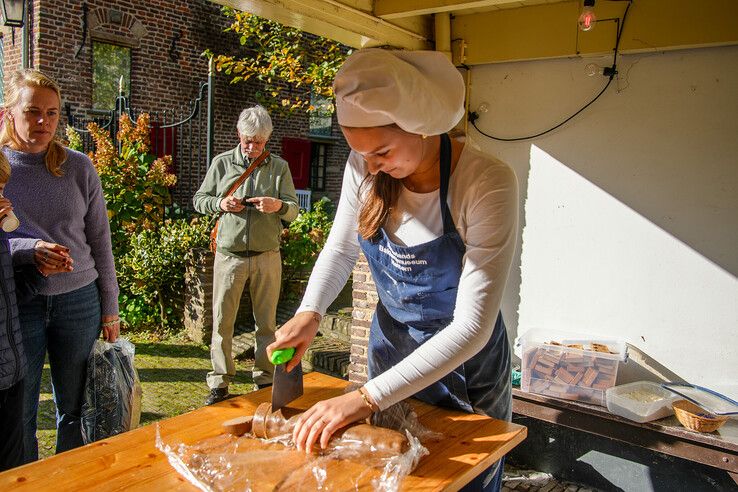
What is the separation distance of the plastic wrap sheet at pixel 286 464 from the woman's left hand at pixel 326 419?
27 millimetres

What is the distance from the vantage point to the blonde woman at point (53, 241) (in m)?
2.61

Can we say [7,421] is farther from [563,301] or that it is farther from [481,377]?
[563,301]

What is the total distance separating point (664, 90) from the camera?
3.45 meters

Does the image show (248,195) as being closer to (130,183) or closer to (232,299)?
(232,299)

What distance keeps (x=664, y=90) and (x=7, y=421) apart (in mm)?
3591

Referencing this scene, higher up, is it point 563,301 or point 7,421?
point 563,301

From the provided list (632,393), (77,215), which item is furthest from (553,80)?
Answer: (77,215)

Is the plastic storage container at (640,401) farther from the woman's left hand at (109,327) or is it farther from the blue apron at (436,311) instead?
the woman's left hand at (109,327)

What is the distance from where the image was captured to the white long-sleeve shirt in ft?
5.22

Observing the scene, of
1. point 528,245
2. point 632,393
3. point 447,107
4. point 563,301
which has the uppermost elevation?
point 447,107

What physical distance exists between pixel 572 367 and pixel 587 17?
6.55ft

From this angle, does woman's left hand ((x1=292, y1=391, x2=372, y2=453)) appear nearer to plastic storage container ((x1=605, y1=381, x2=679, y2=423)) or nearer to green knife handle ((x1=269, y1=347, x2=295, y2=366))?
green knife handle ((x1=269, y1=347, x2=295, y2=366))

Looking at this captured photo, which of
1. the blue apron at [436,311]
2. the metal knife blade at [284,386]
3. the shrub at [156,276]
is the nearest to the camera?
Result: the metal knife blade at [284,386]

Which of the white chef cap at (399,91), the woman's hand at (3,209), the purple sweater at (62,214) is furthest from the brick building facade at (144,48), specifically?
the white chef cap at (399,91)
